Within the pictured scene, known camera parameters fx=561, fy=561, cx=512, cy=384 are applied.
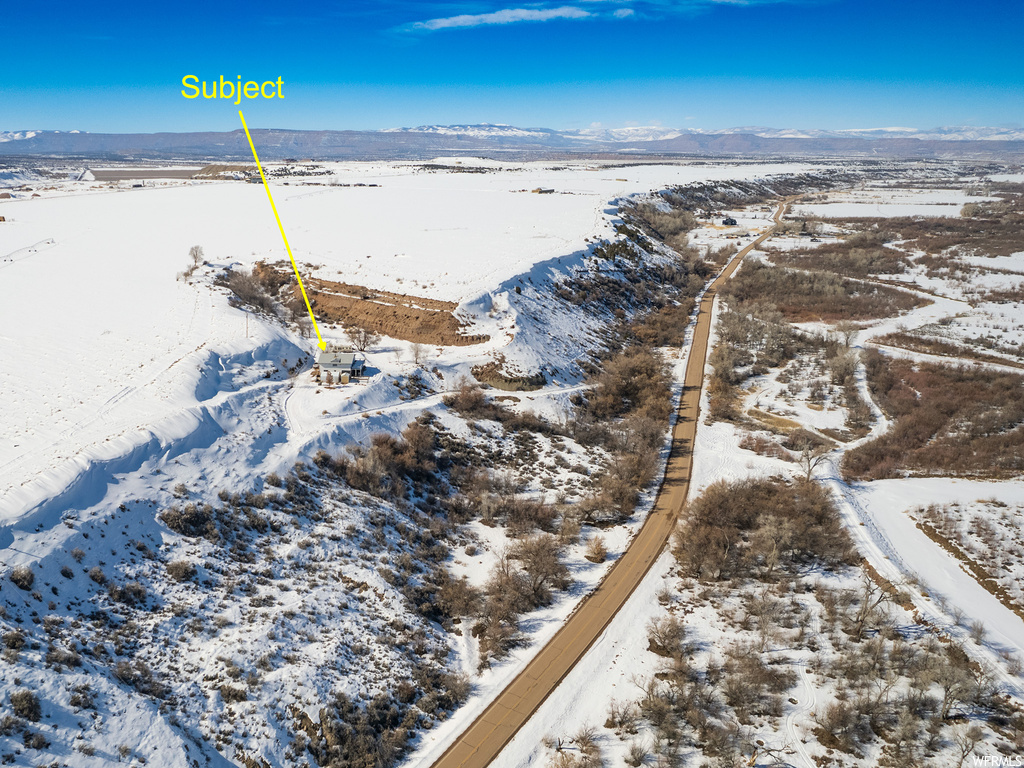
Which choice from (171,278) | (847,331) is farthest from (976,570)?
(171,278)

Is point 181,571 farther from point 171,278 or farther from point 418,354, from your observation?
point 171,278

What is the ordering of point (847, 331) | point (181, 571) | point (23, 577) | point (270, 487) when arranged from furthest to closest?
point (847, 331) → point (270, 487) → point (181, 571) → point (23, 577)

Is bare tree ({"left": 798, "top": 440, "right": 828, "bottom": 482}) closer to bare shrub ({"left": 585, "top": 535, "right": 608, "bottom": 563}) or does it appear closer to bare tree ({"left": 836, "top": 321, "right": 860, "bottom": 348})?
bare shrub ({"left": 585, "top": 535, "right": 608, "bottom": 563})

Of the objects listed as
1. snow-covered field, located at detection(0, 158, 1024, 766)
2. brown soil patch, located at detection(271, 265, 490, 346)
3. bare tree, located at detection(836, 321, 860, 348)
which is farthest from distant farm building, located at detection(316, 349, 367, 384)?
bare tree, located at detection(836, 321, 860, 348)

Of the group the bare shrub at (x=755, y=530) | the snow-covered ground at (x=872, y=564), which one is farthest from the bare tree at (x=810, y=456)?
the bare shrub at (x=755, y=530)

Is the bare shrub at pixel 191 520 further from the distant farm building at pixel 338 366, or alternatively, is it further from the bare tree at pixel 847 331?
the bare tree at pixel 847 331
